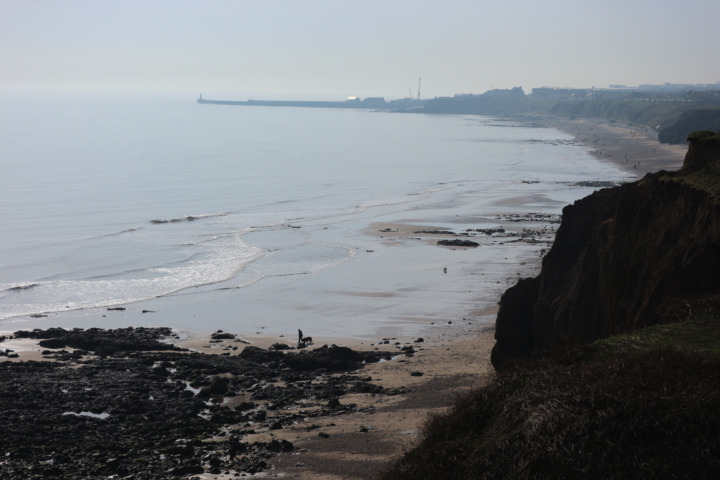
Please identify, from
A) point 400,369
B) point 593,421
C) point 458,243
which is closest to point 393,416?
point 400,369

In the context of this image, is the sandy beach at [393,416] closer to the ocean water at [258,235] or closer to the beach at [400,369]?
the beach at [400,369]

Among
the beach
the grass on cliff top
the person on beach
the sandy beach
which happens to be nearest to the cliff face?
the sandy beach

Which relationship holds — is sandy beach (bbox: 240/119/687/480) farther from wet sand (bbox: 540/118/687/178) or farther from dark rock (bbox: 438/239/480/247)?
wet sand (bbox: 540/118/687/178)

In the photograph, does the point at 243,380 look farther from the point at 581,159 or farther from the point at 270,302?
the point at 581,159

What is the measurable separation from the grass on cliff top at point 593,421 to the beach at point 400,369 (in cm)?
309

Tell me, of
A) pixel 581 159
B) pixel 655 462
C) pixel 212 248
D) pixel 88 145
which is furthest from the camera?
pixel 88 145

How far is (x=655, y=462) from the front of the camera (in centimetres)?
1217

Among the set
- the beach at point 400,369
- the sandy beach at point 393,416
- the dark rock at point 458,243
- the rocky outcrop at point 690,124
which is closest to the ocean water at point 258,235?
the beach at point 400,369

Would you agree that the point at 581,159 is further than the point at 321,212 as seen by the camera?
Yes

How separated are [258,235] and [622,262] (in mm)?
46186

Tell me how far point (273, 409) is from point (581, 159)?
114m

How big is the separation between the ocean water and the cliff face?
10298 mm

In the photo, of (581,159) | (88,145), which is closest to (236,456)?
(581,159)

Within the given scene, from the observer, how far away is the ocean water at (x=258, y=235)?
4294 cm
